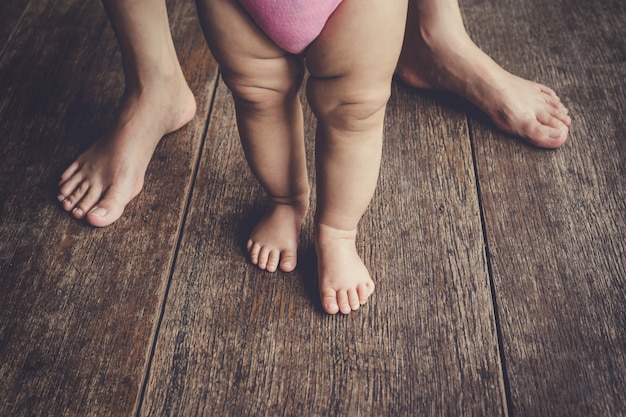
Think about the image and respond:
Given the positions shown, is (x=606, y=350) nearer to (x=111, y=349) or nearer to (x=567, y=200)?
(x=567, y=200)

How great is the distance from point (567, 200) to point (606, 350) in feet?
1.00

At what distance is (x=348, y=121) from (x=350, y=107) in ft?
0.08

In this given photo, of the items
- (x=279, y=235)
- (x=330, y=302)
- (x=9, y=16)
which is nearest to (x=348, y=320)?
(x=330, y=302)

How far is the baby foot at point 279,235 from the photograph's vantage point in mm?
1009

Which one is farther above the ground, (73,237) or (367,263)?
(73,237)

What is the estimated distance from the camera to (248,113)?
0.86 m

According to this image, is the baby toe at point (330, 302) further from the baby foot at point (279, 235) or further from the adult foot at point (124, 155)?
the adult foot at point (124, 155)

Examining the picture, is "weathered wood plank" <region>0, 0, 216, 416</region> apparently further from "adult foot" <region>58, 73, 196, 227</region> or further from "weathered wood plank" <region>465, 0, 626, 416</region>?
"weathered wood plank" <region>465, 0, 626, 416</region>

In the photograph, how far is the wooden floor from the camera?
87 centimetres

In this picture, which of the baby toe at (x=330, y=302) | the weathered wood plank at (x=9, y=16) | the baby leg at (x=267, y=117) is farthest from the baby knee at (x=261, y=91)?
the weathered wood plank at (x=9, y=16)

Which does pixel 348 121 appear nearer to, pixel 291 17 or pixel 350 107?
pixel 350 107

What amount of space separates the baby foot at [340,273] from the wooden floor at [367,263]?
1.0 inches

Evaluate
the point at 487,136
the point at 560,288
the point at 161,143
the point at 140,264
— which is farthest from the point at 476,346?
the point at 161,143

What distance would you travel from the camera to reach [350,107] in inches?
31.0
